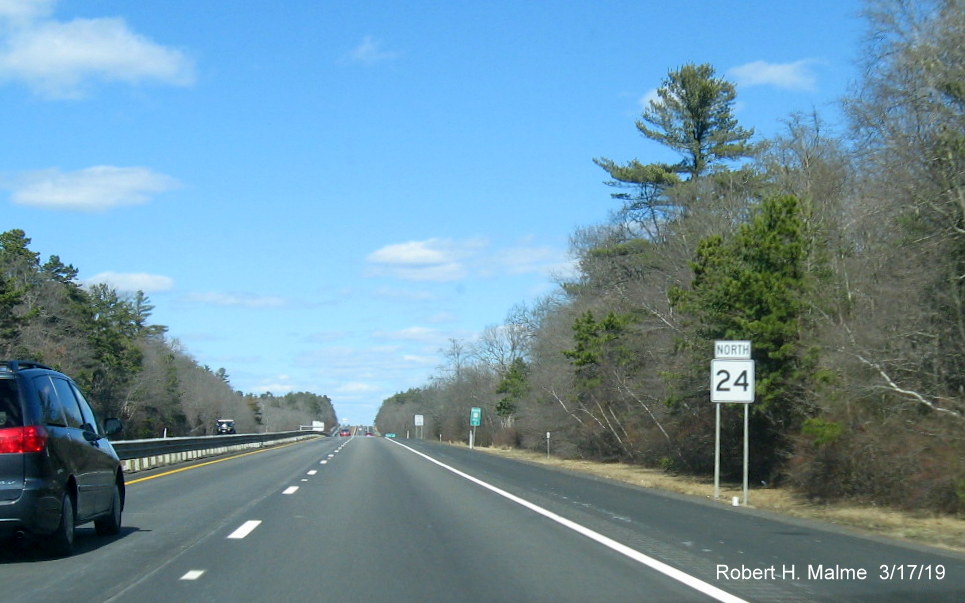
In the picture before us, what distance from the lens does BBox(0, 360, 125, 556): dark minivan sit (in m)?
9.59

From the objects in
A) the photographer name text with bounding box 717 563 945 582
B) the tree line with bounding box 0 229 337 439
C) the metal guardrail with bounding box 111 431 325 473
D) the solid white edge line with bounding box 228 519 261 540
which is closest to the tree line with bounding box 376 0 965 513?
the photographer name text with bounding box 717 563 945 582

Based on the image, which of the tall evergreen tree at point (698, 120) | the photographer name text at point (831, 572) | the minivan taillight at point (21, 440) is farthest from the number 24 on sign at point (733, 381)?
the tall evergreen tree at point (698, 120)

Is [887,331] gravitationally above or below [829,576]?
above

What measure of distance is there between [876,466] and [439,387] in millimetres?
130301

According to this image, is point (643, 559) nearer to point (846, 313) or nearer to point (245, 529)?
point (245, 529)

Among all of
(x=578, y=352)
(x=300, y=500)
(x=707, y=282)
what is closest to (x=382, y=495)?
(x=300, y=500)

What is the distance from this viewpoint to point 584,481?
27797 millimetres

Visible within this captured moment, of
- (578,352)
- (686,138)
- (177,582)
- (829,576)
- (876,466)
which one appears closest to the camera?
(177,582)

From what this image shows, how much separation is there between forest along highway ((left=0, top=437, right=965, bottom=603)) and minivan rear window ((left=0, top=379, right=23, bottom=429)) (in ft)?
4.90

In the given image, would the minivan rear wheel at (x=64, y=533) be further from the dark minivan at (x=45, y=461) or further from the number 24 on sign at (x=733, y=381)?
the number 24 on sign at (x=733, y=381)

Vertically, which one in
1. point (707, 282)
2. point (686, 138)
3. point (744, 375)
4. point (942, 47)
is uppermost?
point (686, 138)

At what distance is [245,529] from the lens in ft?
43.4

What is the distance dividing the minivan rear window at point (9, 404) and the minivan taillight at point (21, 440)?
0.27ft

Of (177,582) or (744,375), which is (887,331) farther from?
(177,582)
